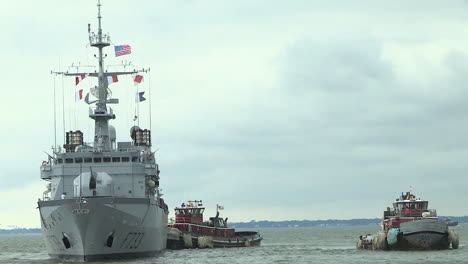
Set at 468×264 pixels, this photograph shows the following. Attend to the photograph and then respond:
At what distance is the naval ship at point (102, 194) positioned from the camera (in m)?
60.0

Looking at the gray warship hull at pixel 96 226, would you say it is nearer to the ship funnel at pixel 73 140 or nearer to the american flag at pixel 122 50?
the ship funnel at pixel 73 140

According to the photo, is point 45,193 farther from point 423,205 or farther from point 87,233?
point 423,205

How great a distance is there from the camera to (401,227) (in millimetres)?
70562

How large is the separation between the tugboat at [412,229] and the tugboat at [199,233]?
792 inches

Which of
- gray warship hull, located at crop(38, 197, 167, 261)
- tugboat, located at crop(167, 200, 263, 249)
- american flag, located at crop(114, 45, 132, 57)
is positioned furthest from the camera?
tugboat, located at crop(167, 200, 263, 249)

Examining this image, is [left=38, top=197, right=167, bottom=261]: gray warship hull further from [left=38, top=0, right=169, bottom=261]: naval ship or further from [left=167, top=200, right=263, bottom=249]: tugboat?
[left=167, top=200, right=263, bottom=249]: tugboat

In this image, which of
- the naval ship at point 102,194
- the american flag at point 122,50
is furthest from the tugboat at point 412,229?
the american flag at point 122,50

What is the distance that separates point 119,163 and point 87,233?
8669 mm

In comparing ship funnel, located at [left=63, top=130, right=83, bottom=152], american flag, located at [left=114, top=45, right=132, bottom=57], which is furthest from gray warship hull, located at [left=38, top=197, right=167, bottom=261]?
american flag, located at [left=114, top=45, right=132, bottom=57]

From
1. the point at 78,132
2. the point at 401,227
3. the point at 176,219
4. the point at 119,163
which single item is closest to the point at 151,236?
the point at 119,163

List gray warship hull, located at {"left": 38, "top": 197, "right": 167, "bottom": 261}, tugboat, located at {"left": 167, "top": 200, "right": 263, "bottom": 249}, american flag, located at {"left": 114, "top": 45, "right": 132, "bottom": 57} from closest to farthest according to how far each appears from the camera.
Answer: gray warship hull, located at {"left": 38, "top": 197, "right": 167, "bottom": 261}
american flag, located at {"left": 114, "top": 45, "right": 132, "bottom": 57}
tugboat, located at {"left": 167, "top": 200, "right": 263, "bottom": 249}

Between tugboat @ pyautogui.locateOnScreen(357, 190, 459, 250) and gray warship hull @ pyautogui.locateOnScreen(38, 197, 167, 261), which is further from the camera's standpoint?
tugboat @ pyautogui.locateOnScreen(357, 190, 459, 250)

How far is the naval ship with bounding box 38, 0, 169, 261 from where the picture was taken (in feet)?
197

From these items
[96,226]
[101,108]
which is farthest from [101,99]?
[96,226]
